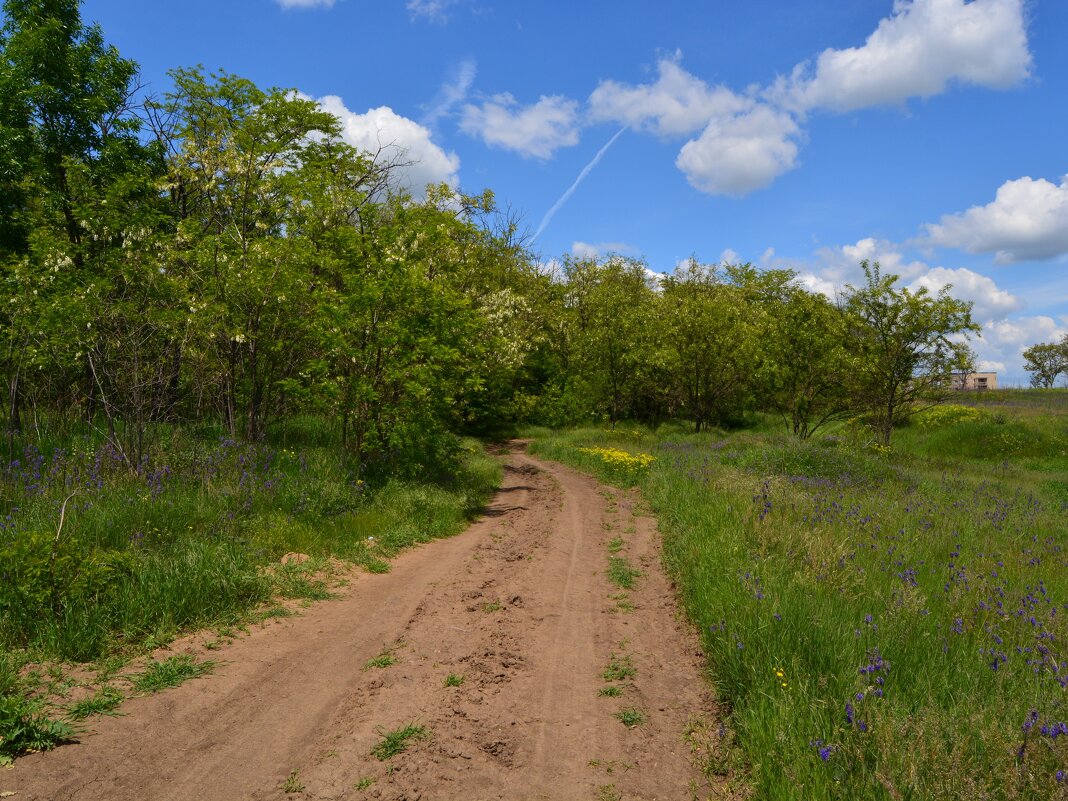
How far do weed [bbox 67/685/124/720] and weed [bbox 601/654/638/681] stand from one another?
399 cm

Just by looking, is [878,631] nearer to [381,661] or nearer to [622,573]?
[622,573]

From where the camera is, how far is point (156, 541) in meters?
7.29

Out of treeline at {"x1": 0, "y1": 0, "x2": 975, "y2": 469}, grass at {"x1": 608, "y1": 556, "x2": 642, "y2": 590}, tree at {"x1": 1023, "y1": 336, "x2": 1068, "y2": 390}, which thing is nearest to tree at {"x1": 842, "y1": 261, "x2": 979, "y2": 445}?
treeline at {"x1": 0, "y1": 0, "x2": 975, "y2": 469}

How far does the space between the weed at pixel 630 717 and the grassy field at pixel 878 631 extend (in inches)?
26.5

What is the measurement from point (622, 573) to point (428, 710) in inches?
169

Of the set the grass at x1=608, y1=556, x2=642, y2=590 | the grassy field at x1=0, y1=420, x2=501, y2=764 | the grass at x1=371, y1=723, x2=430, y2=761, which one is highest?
the grassy field at x1=0, y1=420, x2=501, y2=764

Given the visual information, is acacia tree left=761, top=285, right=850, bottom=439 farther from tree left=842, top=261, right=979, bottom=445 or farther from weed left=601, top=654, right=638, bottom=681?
A: weed left=601, top=654, right=638, bottom=681

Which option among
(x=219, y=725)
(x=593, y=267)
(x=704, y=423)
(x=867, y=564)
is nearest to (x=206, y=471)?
(x=219, y=725)

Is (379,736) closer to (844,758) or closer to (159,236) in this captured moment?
(844,758)

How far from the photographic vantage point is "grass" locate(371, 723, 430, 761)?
411 cm

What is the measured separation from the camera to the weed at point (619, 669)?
17.7ft

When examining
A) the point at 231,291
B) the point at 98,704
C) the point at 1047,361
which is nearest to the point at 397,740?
the point at 98,704

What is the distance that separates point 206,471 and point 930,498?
47.6 feet

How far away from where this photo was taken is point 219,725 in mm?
4414
